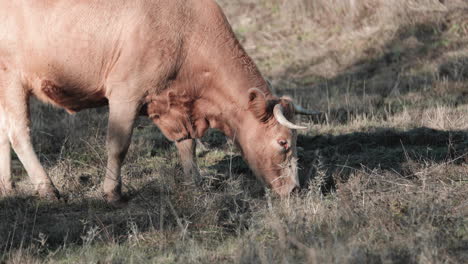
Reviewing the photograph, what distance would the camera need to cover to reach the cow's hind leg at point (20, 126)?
8.60 meters

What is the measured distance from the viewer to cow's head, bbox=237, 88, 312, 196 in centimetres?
822

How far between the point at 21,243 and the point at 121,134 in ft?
7.71

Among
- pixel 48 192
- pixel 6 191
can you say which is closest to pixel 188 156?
pixel 48 192

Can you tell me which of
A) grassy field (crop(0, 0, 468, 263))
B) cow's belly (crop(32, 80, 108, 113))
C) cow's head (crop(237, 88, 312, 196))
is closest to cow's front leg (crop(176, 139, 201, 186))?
grassy field (crop(0, 0, 468, 263))

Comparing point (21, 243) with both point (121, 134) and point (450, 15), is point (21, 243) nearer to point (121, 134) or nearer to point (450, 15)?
point (121, 134)

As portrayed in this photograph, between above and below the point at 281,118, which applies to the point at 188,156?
below

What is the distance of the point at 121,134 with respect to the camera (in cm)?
836

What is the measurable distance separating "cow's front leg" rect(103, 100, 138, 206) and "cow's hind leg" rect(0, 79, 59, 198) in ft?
2.41

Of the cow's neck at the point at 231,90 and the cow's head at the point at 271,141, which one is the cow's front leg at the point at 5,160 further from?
the cow's head at the point at 271,141

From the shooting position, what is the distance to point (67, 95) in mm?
8656

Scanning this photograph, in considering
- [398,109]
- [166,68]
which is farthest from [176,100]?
[398,109]

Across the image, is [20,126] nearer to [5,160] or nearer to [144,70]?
[5,160]

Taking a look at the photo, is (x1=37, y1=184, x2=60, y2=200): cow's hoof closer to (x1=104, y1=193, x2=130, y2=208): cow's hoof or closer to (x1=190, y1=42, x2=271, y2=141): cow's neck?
(x1=104, y1=193, x2=130, y2=208): cow's hoof

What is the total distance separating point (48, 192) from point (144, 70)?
1.82 metres
